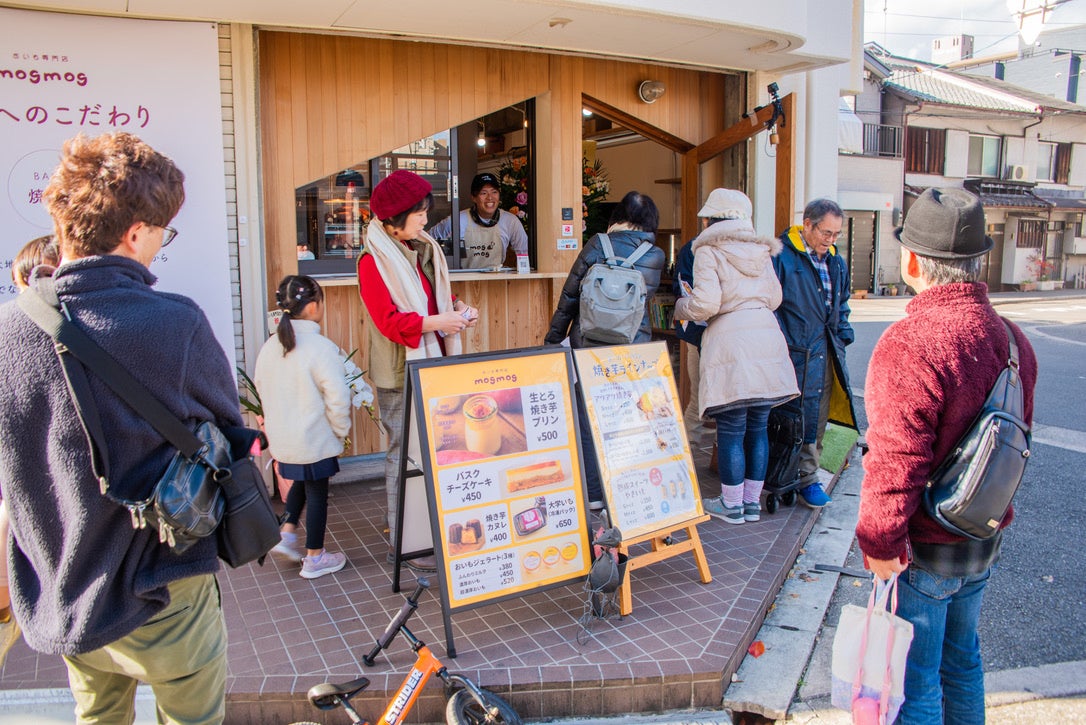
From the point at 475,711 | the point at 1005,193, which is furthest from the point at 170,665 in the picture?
the point at 1005,193

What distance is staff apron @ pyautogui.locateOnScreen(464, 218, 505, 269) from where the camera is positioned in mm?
6688

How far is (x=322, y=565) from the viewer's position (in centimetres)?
428

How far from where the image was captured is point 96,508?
1872 millimetres

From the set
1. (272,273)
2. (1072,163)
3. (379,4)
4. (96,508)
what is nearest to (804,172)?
(379,4)

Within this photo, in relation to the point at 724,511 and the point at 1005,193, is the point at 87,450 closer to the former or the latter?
the point at 724,511

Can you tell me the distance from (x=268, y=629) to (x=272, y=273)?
8.37 ft

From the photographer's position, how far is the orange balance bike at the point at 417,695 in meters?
2.94

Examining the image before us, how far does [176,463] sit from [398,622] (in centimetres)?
151

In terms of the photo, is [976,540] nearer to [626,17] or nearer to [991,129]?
[626,17]

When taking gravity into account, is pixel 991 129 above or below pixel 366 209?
above

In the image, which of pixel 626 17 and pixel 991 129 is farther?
pixel 991 129

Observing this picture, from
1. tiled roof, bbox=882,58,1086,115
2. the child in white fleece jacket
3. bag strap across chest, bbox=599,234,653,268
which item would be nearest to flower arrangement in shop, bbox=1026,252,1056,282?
tiled roof, bbox=882,58,1086,115

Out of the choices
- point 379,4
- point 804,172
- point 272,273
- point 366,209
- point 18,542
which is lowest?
point 18,542

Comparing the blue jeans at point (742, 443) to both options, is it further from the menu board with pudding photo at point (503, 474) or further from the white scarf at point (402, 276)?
the white scarf at point (402, 276)
